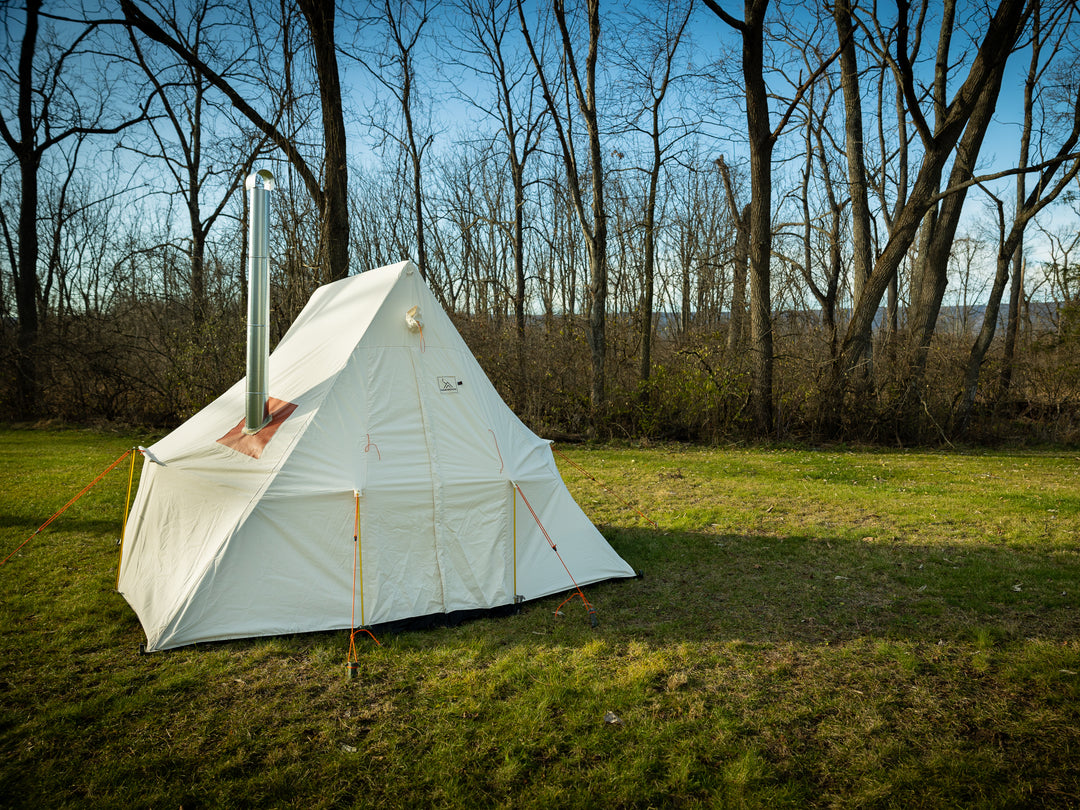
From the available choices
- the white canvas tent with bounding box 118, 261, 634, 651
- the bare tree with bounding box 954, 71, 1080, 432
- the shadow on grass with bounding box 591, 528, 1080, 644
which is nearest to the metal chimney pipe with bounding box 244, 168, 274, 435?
the white canvas tent with bounding box 118, 261, 634, 651

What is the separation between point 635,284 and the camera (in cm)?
2227

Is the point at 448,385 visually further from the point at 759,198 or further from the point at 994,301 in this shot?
the point at 994,301

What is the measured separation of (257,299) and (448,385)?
1459 mm

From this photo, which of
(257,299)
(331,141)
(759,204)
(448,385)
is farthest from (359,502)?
(759,204)

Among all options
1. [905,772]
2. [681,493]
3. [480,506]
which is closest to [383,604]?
[480,506]

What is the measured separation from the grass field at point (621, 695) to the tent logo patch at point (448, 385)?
1703mm

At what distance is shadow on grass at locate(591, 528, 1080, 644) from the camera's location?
4.19 m

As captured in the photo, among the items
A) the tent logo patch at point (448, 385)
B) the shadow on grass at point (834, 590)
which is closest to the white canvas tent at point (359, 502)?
the tent logo patch at point (448, 385)

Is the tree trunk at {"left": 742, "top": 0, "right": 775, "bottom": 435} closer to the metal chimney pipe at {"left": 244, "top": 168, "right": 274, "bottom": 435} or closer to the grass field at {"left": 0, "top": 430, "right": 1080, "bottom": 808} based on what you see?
the grass field at {"left": 0, "top": 430, "right": 1080, "bottom": 808}

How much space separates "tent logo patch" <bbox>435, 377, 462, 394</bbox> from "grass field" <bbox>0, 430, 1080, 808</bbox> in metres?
1.70

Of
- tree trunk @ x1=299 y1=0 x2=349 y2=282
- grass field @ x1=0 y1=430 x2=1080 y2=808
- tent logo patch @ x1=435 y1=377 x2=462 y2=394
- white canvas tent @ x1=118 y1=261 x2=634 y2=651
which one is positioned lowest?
grass field @ x1=0 y1=430 x2=1080 y2=808

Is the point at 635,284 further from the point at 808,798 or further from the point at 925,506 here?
the point at 808,798

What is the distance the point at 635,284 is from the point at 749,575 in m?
18.1

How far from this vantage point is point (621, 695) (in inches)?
131
